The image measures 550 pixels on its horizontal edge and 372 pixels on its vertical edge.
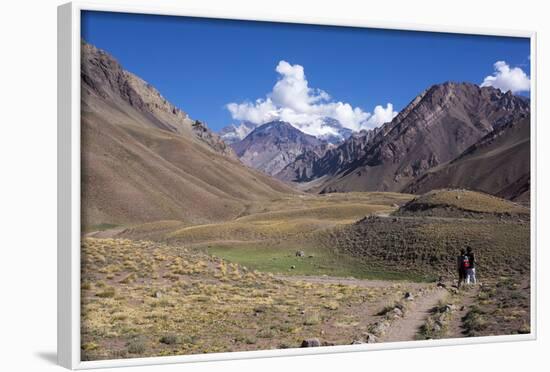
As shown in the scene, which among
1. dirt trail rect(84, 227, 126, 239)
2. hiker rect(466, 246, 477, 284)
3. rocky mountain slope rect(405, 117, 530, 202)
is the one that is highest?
rocky mountain slope rect(405, 117, 530, 202)

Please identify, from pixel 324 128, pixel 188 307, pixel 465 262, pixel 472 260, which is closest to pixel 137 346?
A: pixel 188 307

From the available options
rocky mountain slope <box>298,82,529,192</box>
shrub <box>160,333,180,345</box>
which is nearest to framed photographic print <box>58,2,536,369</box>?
shrub <box>160,333,180,345</box>

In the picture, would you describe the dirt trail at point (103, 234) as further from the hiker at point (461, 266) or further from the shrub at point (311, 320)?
the hiker at point (461, 266)

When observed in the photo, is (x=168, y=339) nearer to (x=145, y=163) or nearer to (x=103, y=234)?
(x=103, y=234)

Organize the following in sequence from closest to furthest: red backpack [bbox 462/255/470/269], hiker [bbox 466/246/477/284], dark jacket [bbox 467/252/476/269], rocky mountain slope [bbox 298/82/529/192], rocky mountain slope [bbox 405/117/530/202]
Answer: hiker [bbox 466/246/477/284] → red backpack [bbox 462/255/470/269] → dark jacket [bbox 467/252/476/269] → rocky mountain slope [bbox 405/117/530/202] → rocky mountain slope [bbox 298/82/529/192]

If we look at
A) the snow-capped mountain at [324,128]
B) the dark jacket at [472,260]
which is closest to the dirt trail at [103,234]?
the snow-capped mountain at [324,128]

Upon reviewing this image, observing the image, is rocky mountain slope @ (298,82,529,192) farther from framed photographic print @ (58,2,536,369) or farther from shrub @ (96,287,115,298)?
shrub @ (96,287,115,298)

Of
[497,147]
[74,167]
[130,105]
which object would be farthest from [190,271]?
[130,105]
